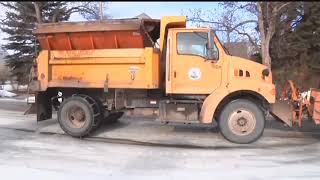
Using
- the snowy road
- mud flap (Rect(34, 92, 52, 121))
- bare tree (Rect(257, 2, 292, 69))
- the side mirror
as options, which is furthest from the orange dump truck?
bare tree (Rect(257, 2, 292, 69))

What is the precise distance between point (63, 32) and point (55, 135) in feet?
7.99

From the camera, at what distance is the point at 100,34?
1275cm

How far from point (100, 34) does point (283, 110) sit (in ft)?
14.6

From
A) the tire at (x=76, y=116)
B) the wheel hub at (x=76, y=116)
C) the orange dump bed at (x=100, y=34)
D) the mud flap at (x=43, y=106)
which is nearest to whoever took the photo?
the orange dump bed at (x=100, y=34)

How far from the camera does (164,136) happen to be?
1309 centimetres

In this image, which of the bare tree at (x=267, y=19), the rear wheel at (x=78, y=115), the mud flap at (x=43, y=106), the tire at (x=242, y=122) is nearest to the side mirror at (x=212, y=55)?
the tire at (x=242, y=122)

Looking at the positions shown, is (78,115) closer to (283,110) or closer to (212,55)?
(212,55)

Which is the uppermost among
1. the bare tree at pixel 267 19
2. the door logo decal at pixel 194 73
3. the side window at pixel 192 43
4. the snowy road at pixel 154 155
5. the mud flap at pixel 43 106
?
the bare tree at pixel 267 19

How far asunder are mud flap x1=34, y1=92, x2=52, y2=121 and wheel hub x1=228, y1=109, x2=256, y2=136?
4736mm

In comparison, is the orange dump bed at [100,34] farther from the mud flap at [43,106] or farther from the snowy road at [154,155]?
the snowy road at [154,155]

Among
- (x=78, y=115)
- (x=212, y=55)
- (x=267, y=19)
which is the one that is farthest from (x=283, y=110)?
(x=267, y=19)

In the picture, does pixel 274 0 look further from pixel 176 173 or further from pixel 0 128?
pixel 176 173

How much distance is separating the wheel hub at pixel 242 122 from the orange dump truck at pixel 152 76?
22 mm

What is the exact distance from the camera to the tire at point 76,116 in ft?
42.7
